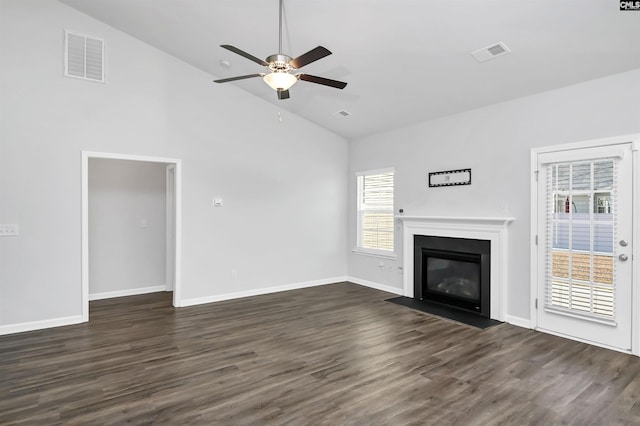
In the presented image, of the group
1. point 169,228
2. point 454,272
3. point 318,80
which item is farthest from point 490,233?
point 169,228

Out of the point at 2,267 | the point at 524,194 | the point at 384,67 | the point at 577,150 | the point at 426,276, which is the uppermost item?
the point at 384,67

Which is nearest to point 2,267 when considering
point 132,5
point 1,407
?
point 1,407

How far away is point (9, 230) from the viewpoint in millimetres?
4316

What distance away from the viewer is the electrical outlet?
4281 mm

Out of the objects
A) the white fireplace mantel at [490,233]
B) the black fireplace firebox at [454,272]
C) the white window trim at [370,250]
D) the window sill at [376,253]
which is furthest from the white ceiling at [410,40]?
the window sill at [376,253]

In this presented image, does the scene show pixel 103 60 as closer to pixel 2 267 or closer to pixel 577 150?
pixel 2 267

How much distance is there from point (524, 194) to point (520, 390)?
8.19 feet

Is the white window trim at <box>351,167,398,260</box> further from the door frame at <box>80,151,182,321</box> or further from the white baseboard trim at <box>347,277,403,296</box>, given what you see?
the door frame at <box>80,151,182,321</box>

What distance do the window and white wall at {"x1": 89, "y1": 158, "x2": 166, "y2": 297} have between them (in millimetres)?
3692

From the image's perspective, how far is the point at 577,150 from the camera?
4.06m

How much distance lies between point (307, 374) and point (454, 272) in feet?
10.2

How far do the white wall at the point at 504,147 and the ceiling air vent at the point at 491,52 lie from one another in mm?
978

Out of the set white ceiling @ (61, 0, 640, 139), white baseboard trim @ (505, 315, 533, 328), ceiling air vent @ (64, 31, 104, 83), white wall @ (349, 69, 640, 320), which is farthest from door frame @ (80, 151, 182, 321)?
white baseboard trim @ (505, 315, 533, 328)

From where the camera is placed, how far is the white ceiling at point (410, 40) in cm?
327
